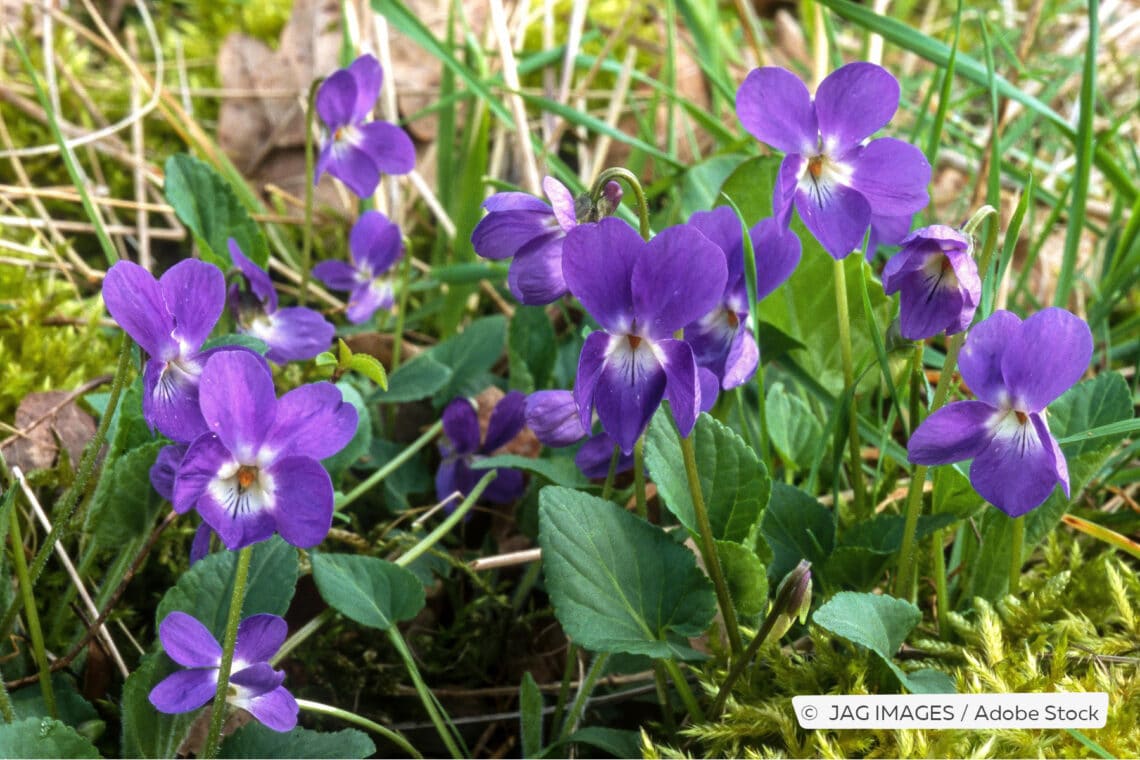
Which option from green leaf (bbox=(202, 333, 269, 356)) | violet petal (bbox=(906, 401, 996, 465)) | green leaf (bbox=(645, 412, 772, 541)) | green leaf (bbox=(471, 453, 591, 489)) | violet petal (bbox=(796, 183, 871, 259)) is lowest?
green leaf (bbox=(471, 453, 591, 489))

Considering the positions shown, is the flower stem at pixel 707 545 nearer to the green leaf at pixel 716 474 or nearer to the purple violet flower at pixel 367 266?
the green leaf at pixel 716 474

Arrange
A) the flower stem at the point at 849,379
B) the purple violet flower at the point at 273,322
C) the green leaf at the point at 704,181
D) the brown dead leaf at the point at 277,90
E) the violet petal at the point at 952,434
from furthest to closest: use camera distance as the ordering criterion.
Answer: the brown dead leaf at the point at 277,90 → the green leaf at the point at 704,181 → the purple violet flower at the point at 273,322 → the flower stem at the point at 849,379 → the violet petal at the point at 952,434

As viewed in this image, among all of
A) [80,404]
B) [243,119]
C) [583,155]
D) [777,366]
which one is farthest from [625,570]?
[243,119]

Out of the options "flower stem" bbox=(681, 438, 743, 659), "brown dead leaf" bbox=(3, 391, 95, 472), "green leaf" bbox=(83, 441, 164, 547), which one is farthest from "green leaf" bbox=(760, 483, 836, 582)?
"brown dead leaf" bbox=(3, 391, 95, 472)

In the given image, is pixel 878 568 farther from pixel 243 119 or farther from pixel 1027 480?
pixel 243 119

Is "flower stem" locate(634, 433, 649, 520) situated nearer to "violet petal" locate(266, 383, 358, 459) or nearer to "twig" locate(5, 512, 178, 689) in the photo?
"violet petal" locate(266, 383, 358, 459)

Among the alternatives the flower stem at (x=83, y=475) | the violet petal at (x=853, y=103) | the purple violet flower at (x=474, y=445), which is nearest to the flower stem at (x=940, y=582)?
the violet petal at (x=853, y=103)

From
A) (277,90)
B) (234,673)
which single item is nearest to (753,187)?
(234,673)
